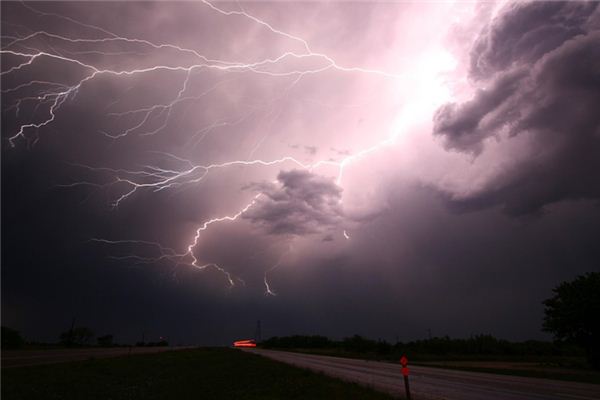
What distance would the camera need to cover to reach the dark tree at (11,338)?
5831 centimetres

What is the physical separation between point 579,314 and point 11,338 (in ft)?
240

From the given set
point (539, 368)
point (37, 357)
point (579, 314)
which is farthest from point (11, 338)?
point (579, 314)

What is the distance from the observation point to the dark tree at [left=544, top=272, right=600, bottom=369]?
29031mm

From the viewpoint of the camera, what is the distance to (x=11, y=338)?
5994 cm

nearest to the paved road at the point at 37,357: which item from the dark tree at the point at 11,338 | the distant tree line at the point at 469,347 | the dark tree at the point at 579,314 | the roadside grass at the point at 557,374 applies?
the dark tree at the point at 11,338

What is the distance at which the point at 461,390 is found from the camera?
15.8 m

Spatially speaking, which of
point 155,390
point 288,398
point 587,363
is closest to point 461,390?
point 288,398

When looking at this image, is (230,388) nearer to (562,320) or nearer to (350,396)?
(350,396)

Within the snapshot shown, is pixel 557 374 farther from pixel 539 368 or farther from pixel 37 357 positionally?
pixel 37 357

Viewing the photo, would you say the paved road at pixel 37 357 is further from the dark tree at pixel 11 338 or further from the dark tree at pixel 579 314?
the dark tree at pixel 579 314

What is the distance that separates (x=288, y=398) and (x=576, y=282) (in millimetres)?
29749

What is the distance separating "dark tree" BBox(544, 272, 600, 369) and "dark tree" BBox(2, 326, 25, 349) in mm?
68950

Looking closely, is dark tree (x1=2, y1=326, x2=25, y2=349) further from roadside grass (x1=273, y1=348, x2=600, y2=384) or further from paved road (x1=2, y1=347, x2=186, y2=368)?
roadside grass (x1=273, y1=348, x2=600, y2=384)

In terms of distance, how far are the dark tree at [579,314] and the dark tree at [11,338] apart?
68.9m
